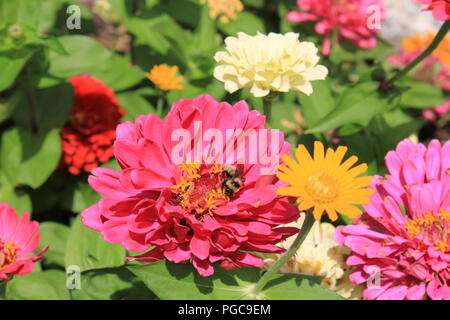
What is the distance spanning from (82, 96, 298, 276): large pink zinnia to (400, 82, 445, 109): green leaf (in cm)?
129

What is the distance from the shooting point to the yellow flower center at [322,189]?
94 centimetres

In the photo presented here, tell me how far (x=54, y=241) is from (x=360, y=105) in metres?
0.97

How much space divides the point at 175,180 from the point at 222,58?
32 cm

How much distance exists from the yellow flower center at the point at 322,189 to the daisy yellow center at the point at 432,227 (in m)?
0.32

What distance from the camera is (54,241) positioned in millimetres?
1766

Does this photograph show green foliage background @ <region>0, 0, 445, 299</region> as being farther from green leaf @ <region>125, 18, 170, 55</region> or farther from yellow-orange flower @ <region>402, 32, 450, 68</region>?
yellow-orange flower @ <region>402, 32, 450, 68</region>

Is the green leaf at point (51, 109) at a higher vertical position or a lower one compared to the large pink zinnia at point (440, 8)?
lower

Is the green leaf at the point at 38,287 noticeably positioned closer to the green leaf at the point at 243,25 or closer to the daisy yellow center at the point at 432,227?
the daisy yellow center at the point at 432,227

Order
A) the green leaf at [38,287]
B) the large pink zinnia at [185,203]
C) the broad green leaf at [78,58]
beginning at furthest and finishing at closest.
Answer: the broad green leaf at [78,58] < the green leaf at [38,287] < the large pink zinnia at [185,203]

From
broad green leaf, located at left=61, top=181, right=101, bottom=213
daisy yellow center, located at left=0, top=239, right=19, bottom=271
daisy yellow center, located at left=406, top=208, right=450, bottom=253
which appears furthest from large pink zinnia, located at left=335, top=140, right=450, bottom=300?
broad green leaf, located at left=61, top=181, right=101, bottom=213

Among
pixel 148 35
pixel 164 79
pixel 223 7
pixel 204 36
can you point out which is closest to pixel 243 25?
pixel 223 7

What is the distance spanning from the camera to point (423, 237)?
1.19 m

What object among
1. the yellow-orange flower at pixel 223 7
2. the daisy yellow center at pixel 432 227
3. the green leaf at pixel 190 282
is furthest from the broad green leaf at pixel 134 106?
the daisy yellow center at pixel 432 227

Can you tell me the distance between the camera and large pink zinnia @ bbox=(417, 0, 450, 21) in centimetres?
131
